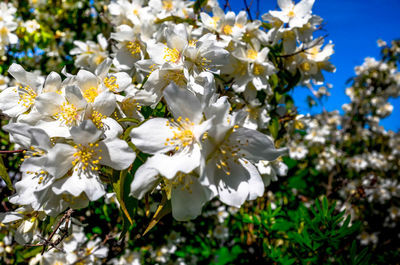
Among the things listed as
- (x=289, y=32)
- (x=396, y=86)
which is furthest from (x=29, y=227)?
(x=396, y=86)

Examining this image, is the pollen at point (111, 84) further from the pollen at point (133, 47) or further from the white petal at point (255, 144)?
the white petal at point (255, 144)

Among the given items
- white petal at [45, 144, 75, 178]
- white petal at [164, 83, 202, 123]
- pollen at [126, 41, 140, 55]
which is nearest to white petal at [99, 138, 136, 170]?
white petal at [45, 144, 75, 178]

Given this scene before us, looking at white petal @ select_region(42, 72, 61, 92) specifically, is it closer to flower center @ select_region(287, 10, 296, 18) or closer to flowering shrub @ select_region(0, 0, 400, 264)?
flowering shrub @ select_region(0, 0, 400, 264)

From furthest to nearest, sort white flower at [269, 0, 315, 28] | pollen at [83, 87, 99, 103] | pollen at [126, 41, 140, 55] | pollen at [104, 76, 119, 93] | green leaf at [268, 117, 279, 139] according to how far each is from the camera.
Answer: green leaf at [268, 117, 279, 139], white flower at [269, 0, 315, 28], pollen at [126, 41, 140, 55], pollen at [104, 76, 119, 93], pollen at [83, 87, 99, 103]

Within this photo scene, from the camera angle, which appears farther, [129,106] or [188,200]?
[129,106]

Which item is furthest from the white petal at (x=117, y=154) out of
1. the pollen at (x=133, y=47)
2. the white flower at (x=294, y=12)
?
the white flower at (x=294, y=12)

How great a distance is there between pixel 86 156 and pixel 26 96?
497 millimetres

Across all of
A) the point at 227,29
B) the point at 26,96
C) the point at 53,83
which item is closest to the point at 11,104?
the point at 26,96

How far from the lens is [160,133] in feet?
3.10

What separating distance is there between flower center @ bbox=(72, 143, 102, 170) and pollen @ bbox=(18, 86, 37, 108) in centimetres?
41

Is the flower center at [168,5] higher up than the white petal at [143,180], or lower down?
higher up

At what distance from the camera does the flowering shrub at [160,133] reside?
0.92 m

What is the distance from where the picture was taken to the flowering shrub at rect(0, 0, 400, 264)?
3.02ft

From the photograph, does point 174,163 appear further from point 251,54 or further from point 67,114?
point 251,54
